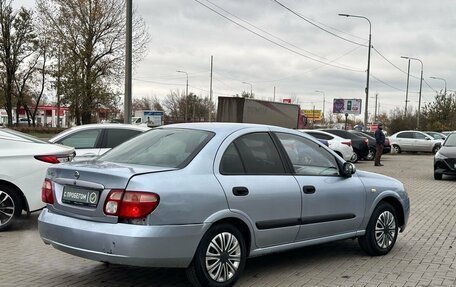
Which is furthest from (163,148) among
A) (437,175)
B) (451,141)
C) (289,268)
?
(451,141)

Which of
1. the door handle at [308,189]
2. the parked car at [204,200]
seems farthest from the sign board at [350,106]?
the door handle at [308,189]

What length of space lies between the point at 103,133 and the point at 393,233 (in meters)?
5.77

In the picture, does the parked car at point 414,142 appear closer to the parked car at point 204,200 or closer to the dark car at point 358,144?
the dark car at point 358,144

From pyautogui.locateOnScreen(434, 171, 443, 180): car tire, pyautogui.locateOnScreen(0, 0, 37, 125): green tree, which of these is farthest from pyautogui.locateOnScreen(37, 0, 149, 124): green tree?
pyautogui.locateOnScreen(434, 171, 443, 180): car tire

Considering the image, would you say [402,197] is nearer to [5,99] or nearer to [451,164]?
[451,164]

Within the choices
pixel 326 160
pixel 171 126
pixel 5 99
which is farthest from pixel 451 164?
pixel 5 99

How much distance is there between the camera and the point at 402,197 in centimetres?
646

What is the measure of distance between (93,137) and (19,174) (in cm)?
272

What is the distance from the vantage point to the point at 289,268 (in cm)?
551

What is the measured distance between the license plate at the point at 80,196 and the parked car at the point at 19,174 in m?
2.82

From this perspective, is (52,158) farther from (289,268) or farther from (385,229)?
(385,229)

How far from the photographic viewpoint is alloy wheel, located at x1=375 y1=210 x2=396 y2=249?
20.1 ft

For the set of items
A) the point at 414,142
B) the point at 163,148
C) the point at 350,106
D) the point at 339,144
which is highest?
the point at 350,106

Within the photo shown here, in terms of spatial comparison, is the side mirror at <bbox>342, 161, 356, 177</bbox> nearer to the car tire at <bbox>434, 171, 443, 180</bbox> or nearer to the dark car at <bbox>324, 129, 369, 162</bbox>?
the car tire at <bbox>434, 171, 443, 180</bbox>
